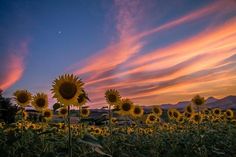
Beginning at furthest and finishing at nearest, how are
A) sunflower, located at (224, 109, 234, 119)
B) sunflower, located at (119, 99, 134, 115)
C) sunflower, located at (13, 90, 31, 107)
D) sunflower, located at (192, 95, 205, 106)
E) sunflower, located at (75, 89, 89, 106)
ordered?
sunflower, located at (224, 109, 234, 119) → sunflower, located at (192, 95, 205, 106) → sunflower, located at (119, 99, 134, 115) → sunflower, located at (13, 90, 31, 107) → sunflower, located at (75, 89, 89, 106)

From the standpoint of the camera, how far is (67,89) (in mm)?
6480

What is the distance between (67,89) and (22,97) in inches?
169

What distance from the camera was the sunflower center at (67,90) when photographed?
20.9 ft


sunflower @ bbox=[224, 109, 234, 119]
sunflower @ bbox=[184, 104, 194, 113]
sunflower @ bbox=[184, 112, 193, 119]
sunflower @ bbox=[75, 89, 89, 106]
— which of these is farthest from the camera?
sunflower @ bbox=[224, 109, 234, 119]

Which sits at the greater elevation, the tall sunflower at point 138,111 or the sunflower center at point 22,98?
the sunflower center at point 22,98

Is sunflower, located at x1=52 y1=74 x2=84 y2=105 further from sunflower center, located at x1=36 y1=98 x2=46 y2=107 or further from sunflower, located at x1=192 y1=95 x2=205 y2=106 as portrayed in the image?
sunflower, located at x1=192 y1=95 x2=205 y2=106

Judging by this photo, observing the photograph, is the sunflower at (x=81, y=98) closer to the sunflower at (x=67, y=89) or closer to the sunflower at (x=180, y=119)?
the sunflower at (x=67, y=89)

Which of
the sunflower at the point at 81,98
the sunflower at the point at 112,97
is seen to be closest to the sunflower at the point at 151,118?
the sunflower at the point at 112,97

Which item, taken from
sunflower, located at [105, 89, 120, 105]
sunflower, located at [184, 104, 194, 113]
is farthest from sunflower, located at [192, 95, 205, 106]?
sunflower, located at [105, 89, 120, 105]

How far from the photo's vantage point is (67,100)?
6.33 m

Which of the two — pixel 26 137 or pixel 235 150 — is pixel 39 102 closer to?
pixel 26 137

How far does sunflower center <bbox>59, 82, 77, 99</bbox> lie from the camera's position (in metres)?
6.37

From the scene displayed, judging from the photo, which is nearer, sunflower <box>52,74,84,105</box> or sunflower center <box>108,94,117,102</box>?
sunflower <box>52,74,84,105</box>

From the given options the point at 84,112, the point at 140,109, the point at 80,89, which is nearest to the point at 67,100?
the point at 80,89
